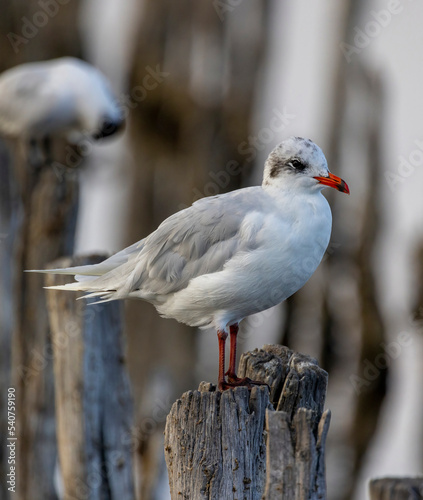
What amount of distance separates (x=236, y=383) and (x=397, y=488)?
1.68 metres

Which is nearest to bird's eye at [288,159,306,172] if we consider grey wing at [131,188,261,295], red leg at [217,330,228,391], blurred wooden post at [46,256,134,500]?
grey wing at [131,188,261,295]

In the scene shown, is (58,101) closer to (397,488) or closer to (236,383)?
(236,383)

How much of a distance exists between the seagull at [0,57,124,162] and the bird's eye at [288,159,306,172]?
19.4ft

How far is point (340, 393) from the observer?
10.8m

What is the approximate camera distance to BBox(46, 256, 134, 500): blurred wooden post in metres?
4.84

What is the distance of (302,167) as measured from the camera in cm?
409

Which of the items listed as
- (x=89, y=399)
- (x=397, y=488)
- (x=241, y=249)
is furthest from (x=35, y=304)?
(x=397, y=488)

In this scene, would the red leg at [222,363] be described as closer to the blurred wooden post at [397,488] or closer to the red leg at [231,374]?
the red leg at [231,374]

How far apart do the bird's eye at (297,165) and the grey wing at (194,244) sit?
231 millimetres

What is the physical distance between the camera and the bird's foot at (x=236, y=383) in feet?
12.4

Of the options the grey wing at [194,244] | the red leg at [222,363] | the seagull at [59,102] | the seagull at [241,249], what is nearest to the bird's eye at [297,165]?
the seagull at [241,249]

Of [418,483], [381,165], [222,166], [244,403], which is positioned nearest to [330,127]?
[381,165]

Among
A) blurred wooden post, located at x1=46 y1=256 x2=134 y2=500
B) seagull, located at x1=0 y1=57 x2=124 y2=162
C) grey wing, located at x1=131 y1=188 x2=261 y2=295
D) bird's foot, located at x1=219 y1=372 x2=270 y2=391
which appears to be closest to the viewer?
bird's foot, located at x1=219 y1=372 x2=270 y2=391

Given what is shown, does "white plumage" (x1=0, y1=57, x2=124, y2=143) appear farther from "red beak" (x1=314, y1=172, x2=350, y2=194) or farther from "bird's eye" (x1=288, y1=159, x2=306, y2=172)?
"red beak" (x1=314, y1=172, x2=350, y2=194)
